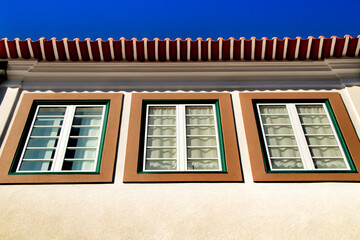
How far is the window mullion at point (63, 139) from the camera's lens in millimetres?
3979

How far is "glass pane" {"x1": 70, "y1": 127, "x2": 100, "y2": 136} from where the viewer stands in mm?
4387

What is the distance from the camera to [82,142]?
169 inches

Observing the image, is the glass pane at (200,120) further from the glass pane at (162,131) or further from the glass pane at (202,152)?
the glass pane at (202,152)

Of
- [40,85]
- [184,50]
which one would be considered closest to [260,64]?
[184,50]

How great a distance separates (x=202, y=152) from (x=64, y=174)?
1937mm

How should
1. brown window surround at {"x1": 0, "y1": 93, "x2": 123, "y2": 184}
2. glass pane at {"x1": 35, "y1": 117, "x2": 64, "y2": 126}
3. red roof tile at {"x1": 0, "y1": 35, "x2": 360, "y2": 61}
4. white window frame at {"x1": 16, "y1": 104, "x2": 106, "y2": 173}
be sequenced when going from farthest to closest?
1. red roof tile at {"x1": 0, "y1": 35, "x2": 360, "y2": 61}
2. glass pane at {"x1": 35, "y1": 117, "x2": 64, "y2": 126}
3. white window frame at {"x1": 16, "y1": 104, "x2": 106, "y2": 173}
4. brown window surround at {"x1": 0, "y1": 93, "x2": 123, "y2": 184}

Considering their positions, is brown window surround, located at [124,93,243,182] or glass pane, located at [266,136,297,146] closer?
brown window surround, located at [124,93,243,182]

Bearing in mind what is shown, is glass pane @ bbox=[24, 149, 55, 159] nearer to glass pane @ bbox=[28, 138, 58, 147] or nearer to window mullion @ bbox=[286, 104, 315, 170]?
glass pane @ bbox=[28, 138, 58, 147]

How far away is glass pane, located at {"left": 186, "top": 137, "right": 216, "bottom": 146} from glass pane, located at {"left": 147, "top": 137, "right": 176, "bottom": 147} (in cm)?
24

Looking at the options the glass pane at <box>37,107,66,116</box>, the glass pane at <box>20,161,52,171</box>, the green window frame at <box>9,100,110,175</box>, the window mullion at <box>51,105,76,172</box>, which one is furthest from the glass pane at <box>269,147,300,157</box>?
the glass pane at <box>37,107,66,116</box>

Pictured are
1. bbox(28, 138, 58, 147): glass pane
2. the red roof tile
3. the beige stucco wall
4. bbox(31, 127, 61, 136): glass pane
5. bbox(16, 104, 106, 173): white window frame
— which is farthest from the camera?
the red roof tile

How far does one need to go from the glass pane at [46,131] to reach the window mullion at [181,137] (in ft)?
6.09

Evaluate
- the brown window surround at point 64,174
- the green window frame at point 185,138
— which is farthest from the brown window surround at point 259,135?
the brown window surround at point 64,174

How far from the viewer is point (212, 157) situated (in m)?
4.17
